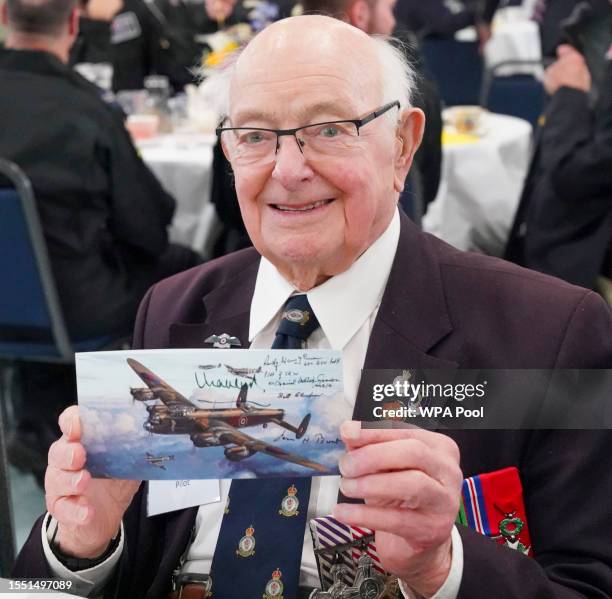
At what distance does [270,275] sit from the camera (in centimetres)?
140

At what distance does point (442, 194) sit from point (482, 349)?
2747 millimetres

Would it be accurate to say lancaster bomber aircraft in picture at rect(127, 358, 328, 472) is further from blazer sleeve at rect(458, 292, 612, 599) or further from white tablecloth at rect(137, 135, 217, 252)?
white tablecloth at rect(137, 135, 217, 252)

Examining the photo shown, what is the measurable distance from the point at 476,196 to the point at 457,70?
3.19 m

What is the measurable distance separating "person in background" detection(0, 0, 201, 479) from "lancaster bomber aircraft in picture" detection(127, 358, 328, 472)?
1953mm

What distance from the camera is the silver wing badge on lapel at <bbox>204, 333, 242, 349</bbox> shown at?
1381mm

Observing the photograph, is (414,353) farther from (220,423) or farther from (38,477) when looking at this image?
(38,477)

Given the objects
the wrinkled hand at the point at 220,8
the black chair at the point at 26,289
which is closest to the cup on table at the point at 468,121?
the black chair at the point at 26,289

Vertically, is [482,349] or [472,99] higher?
[482,349]

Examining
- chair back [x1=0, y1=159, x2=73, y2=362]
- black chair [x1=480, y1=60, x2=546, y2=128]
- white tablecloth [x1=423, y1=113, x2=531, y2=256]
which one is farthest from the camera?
black chair [x1=480, y1=60, x2=546, y2=128]

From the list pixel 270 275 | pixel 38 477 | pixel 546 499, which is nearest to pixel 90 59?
pixel 38 477

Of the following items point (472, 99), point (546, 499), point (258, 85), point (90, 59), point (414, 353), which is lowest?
point (472, 99)

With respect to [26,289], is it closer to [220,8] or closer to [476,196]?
[476,196]

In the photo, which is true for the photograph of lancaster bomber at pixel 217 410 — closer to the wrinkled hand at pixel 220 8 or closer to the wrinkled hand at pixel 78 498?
→ the wrinkled hand at pixel 78 498

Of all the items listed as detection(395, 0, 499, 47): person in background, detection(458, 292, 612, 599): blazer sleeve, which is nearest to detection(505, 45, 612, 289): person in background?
detection(458, 292, 612, 599): blazer sleeve
